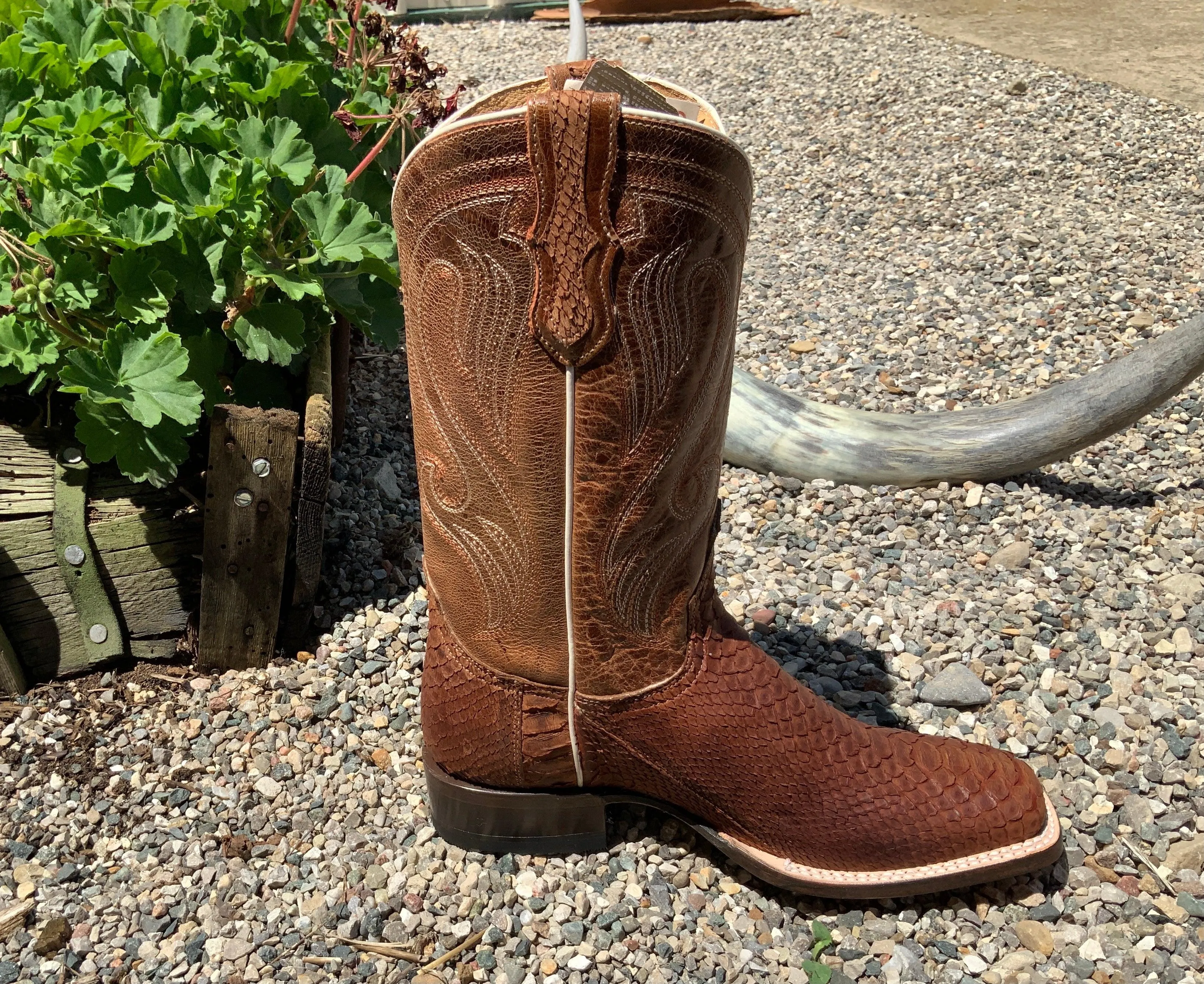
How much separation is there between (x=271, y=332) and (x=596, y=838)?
3.45ft

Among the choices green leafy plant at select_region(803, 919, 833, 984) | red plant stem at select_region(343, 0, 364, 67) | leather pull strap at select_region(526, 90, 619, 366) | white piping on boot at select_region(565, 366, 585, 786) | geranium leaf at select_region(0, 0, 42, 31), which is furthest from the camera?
red plant stem at select_region(343, 0, 364, 67)

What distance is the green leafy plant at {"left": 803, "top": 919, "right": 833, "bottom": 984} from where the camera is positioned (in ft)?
5.03

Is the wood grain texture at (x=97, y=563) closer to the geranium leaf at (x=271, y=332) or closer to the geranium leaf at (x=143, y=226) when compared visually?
the geranium leaf at (x=271, y=332)

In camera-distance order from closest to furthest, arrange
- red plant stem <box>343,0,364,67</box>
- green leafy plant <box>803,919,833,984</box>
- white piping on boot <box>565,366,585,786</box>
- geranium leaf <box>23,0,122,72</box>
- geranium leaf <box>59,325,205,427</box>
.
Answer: white piping on boot <box>565,366,585,786</box> → green leafy plant <box>803,919,833,984</box> → geranium leaf <box>59,325,205,427</box> → geranium leaf <box>23,0,122,72</box> → red plant stem <box>343,0,364,67</box>

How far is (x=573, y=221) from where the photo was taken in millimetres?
1140

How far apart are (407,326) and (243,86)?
87 centimetres

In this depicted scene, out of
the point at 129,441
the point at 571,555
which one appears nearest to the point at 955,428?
the point at 571,555

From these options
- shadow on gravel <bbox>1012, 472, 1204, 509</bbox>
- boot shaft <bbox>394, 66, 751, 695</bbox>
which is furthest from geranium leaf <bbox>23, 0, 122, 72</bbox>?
shadow on gravel <bbox>1012, 472, 1204, 509</bbox>

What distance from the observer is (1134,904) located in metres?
1.64

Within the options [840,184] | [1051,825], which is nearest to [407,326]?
[1051,825]

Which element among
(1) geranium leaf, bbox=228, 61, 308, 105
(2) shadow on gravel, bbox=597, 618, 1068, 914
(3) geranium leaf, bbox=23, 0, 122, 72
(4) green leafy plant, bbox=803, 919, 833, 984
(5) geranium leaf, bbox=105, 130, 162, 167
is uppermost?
(3) geranium leaf, bbox=23, 0, 122, 72

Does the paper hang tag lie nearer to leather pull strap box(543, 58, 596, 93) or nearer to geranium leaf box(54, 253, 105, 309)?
leather pull strap box(543, 58, 596, 93)

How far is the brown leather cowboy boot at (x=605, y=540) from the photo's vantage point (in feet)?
3.78

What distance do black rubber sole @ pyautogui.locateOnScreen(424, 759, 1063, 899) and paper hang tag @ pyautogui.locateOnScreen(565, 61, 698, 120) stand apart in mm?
1035
